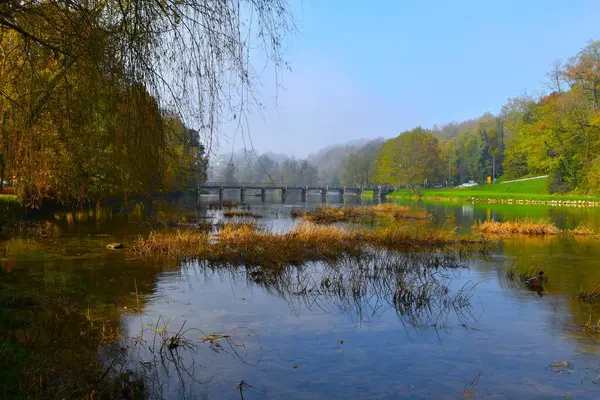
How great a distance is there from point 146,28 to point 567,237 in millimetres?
22578

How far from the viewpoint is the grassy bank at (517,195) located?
52.2 metres

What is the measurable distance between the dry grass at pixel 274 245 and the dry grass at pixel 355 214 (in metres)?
10.5

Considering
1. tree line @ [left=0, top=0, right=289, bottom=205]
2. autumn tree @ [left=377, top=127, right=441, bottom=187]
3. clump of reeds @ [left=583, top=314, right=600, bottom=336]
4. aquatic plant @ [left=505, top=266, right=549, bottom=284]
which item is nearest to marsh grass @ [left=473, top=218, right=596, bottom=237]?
aquatic plant @ [left=505, top=266, right=549, bottom=284]

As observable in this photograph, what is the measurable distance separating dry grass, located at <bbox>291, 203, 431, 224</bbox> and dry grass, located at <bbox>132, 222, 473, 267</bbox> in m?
10.5

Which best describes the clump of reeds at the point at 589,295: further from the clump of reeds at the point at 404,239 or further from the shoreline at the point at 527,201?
the shoreline at the point at 527,201

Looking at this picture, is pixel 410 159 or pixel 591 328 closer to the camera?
pixel 591 328

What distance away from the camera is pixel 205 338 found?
7.53 meters

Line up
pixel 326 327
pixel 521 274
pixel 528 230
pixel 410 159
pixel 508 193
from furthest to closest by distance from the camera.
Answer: pixel 410 159 → pixel 508 193 → pixel 528 230 → pixel 521 274 → pixel 326 327

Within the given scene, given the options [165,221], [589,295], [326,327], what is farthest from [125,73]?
[165,221]

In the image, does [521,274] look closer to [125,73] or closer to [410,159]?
[125,73]

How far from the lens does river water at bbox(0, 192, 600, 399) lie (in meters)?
6.04

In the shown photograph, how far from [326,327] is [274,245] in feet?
23.6

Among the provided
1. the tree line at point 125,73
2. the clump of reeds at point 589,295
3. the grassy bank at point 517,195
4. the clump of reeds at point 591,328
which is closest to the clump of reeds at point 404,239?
the clump of reeds at point 589,295

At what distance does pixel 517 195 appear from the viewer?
204ft
